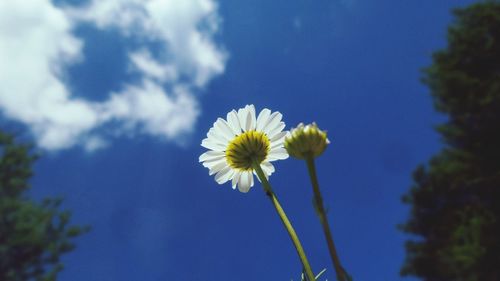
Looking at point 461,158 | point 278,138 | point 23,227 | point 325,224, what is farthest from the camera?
point 23,227

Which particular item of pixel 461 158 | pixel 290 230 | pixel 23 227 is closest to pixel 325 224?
pixel 290 230

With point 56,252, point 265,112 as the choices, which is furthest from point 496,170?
point 56,252

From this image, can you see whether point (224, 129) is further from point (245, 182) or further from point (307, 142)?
point (307, 142)

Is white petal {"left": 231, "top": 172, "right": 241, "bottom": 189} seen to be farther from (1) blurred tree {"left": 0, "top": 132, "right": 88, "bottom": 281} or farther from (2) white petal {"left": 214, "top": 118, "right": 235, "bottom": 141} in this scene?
(1) blurred tree {"left": 0, "top": 132, "right": 88, "bottom": 281}

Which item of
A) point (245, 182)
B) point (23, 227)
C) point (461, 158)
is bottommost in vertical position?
point (245, 182)

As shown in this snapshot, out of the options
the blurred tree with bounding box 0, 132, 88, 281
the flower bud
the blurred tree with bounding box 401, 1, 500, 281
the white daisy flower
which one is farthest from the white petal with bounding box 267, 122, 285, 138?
the blurred tree with bounding box 0, 132, 88, 281

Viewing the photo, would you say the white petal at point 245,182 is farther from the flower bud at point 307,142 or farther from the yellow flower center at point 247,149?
the flower bud at point 307,142

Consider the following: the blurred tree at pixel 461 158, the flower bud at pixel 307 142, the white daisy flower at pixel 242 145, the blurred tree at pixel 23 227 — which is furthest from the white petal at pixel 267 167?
the blurred tree at pixel 23 227
